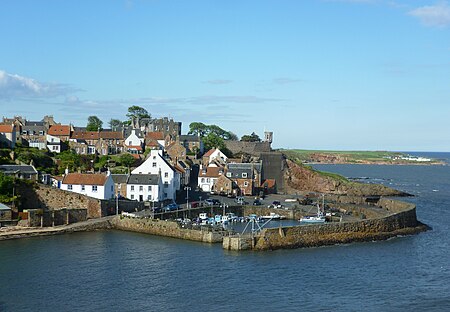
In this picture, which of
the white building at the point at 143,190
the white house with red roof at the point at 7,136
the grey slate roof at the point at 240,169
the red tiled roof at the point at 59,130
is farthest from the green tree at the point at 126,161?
the red tiled roof at the point at 59,130

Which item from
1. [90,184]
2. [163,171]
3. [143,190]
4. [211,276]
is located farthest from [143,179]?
[211,276]

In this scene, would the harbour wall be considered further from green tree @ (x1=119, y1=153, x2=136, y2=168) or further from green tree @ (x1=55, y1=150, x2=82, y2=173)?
green tree @ (x1=119, y1=153, x2=136, y2=168)

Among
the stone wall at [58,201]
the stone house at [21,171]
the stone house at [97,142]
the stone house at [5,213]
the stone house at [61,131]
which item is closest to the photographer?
the stone house at [5,213]

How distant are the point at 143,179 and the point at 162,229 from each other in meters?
13.1

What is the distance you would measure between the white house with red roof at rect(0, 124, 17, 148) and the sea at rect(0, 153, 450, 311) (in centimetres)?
2998

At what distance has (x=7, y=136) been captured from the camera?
242 feet

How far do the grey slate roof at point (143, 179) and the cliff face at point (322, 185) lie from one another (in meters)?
31.7

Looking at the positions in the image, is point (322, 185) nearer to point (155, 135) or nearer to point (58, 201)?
point (155, 135)

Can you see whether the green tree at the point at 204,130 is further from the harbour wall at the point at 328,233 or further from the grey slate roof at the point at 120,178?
the harbour wall at the point at 328,233

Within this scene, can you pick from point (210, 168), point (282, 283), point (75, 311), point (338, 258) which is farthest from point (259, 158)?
point (75, 311)

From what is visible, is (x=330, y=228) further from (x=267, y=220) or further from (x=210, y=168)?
(x=210, y=168)

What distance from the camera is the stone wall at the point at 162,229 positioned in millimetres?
46438

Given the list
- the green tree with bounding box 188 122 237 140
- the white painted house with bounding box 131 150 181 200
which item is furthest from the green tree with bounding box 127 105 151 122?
the white painted house with bounding box 131 150 181 200

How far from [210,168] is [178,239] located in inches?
1137
